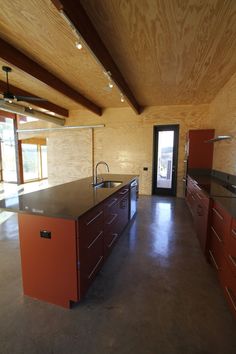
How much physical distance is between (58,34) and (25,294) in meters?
3.20

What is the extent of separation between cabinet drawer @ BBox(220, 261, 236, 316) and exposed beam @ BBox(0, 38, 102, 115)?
13.2 feet

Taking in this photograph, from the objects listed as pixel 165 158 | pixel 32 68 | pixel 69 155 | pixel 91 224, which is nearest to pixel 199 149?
pixel 165 158

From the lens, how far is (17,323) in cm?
142

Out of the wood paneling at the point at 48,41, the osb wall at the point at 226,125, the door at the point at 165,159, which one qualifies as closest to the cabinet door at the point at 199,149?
the osb wall at the point at 226,125

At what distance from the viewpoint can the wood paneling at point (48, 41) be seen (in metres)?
1.92

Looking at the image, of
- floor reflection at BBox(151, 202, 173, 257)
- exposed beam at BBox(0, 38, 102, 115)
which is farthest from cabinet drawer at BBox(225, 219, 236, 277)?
exposed beam at BBox(0, 38, 102, 115)

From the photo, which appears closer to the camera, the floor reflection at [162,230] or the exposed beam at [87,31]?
the exposed beam at [87,31]

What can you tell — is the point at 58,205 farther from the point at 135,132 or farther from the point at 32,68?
the point at 135,132

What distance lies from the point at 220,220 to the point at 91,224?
1378 millimetres

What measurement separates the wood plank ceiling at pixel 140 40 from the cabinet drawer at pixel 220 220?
2.25 m

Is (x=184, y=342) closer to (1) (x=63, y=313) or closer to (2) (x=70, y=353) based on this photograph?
(2) (x=70, y=353)

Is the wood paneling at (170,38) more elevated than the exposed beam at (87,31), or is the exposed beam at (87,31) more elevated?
the wood paneling at (170,38)

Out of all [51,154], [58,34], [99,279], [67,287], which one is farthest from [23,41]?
[51,154]

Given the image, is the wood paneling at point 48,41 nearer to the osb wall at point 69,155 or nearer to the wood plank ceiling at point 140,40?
the wood plank ceiling at point 140,40
